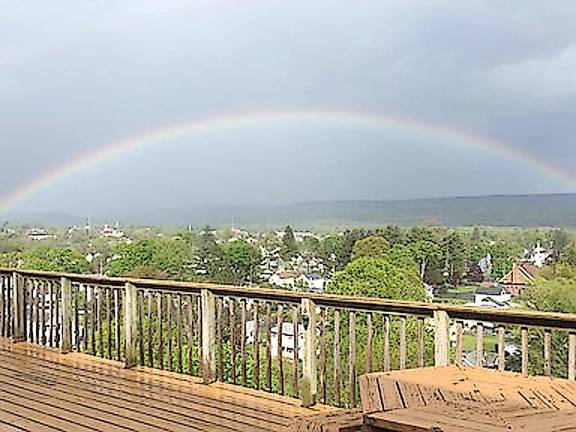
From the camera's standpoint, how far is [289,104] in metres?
19.0

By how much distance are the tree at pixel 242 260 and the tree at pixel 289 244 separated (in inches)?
22.8

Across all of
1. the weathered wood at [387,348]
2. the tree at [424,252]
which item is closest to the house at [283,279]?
the tree at [424,252]

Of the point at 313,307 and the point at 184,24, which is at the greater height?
the point at 184,24

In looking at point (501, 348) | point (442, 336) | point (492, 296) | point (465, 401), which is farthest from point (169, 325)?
point (465, 401)

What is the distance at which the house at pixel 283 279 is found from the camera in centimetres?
796

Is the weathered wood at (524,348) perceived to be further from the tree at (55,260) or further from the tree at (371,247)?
the tree at (371,247)

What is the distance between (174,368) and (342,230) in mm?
6925

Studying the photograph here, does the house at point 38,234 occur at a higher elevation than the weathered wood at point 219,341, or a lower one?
higher

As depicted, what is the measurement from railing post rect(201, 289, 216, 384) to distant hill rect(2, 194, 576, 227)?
6921mm

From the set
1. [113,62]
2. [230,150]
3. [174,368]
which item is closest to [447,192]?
[230,150]

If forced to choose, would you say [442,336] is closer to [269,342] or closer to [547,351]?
[547,351]

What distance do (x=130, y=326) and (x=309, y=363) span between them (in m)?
2.11

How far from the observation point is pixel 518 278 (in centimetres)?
812

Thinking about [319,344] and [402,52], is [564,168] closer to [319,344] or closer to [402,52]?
[402,52]
